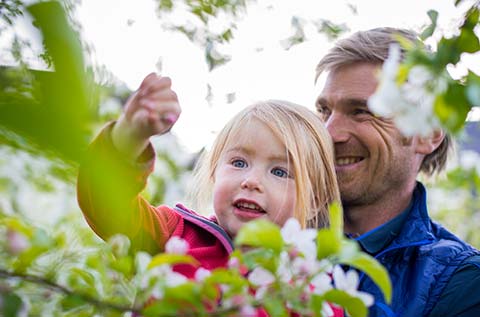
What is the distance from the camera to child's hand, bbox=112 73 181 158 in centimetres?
93

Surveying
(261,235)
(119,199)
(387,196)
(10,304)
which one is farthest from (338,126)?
(119,199)

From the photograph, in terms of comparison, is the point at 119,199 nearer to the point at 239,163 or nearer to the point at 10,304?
the point at 10,304

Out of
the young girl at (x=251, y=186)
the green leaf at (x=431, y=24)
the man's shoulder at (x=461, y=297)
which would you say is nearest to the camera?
the green leaf at (x=431, y=24)

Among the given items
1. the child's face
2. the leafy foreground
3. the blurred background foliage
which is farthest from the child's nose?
the leafy foreground

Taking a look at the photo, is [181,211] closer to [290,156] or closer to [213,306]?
[290,156]

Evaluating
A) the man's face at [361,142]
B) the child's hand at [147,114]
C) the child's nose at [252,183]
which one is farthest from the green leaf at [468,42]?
the man's face at [361,142]

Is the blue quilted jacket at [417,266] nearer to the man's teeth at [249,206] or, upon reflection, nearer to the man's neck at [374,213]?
the man's neck at [374,213]

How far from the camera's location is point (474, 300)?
1.85 meters

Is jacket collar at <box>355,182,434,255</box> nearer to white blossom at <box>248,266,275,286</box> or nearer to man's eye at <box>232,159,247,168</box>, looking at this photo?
man's eye at <box>232,159,247,168</box>

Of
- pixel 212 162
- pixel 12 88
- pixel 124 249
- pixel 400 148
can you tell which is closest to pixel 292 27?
pixel 400 148

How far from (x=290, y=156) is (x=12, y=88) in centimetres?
117

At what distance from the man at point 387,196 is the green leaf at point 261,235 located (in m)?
1.19

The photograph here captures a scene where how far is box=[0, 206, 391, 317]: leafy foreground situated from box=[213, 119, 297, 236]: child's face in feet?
2.24

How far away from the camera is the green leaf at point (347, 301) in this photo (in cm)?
69
